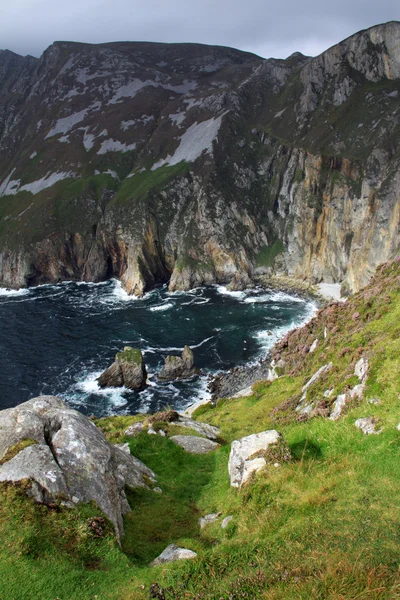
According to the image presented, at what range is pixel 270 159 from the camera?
382ft

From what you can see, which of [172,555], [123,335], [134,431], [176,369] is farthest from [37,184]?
[172,555]

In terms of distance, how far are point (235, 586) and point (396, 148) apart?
313ft

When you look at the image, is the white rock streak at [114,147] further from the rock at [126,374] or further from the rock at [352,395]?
the rock at [352,395]

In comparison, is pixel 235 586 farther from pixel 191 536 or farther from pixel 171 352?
pixel 171 352

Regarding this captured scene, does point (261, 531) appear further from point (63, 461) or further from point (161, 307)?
point (161, 307)

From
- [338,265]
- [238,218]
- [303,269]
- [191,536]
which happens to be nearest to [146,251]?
[238,218]

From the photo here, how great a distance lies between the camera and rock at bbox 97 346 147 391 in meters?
56.7

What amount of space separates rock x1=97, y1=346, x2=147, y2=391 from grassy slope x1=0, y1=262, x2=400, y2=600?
3917 centimetres

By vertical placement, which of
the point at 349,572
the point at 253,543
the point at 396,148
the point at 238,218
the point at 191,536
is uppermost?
the point at 396,148

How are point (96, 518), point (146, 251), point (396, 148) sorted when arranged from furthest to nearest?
point (146, 251), point (396, 148), point (96, 518)

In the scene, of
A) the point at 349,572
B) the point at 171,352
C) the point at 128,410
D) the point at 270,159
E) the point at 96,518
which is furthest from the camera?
the point at 270,159

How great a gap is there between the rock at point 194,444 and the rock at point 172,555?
28.6ft

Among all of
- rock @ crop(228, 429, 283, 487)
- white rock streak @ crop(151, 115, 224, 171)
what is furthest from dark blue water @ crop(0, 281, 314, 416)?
white rock streak @ crop(151, 115, 224, 171)

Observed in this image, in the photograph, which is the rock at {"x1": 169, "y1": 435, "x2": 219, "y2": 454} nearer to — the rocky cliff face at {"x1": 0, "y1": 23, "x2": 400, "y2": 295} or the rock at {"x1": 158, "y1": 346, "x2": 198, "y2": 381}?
the rock at {"x1": 158, "y1": 346, "x2": 198, "y2": 381}
